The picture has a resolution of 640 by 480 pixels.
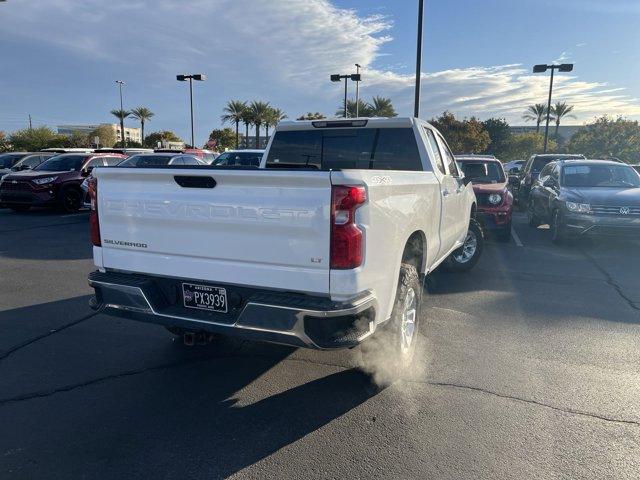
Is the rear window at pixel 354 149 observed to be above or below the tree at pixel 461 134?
below

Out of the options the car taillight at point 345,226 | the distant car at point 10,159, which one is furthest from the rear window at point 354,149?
the distant car at point 10,159

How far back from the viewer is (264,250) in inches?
122

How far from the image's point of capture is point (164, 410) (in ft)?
11.2

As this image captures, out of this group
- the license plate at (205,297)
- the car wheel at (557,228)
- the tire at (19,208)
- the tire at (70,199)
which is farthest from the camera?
the tire at (19,208)

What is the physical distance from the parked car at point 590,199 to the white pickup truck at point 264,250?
6.36m

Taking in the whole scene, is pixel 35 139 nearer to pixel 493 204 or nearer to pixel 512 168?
pixel 512 168

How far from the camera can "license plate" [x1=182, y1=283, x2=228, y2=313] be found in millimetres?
3291

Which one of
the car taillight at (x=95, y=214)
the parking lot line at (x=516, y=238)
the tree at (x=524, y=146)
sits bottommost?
the parking lot line at (x=516, y=238)

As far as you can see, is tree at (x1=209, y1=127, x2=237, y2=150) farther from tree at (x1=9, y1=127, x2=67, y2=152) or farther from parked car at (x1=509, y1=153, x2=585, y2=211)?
parked car at (x1=509, y1=153, x2=585, y2=211)

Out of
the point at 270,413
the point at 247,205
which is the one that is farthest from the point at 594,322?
the point at 247,205

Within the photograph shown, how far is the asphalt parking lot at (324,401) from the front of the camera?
2855mm

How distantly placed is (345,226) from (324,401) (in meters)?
1.43

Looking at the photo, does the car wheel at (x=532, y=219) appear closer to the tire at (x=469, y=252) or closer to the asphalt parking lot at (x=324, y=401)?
the tire at (x=469, y=252)

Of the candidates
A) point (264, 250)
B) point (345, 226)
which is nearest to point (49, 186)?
point (264, 250)
